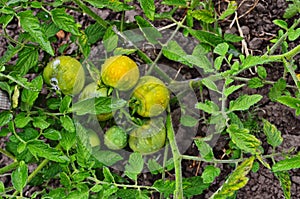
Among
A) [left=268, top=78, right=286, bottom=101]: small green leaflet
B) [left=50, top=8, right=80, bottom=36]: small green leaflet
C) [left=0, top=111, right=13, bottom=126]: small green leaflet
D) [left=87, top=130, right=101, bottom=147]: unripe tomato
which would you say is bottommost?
[left=87, top=130, right=101, bottom=147]: unripe tomato

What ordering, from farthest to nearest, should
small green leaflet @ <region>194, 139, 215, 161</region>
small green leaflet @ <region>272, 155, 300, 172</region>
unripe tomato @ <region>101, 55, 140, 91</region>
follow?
unripe tomato @ <region>101, 55, 140, 91</region>
small green leaflet @ <region>194, 139, 215, 161</region>
small green leaflet @ <region>272, 155, 300, 172</region>

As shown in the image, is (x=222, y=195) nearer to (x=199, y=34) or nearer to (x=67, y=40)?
(x=199, y=34)

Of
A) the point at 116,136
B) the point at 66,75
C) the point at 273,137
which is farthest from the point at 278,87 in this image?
the point at 66,75

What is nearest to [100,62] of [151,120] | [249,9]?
[151,120]

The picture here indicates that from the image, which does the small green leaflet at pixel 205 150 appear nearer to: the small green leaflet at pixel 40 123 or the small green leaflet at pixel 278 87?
the small green leaflet at pixel 278 87

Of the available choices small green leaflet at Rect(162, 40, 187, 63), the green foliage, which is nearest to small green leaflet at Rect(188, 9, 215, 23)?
the green foliage

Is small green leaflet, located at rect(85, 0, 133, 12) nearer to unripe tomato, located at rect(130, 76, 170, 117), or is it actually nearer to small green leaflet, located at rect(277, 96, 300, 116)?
unripe tomato, located at rect(130, 76, 170, 117)
